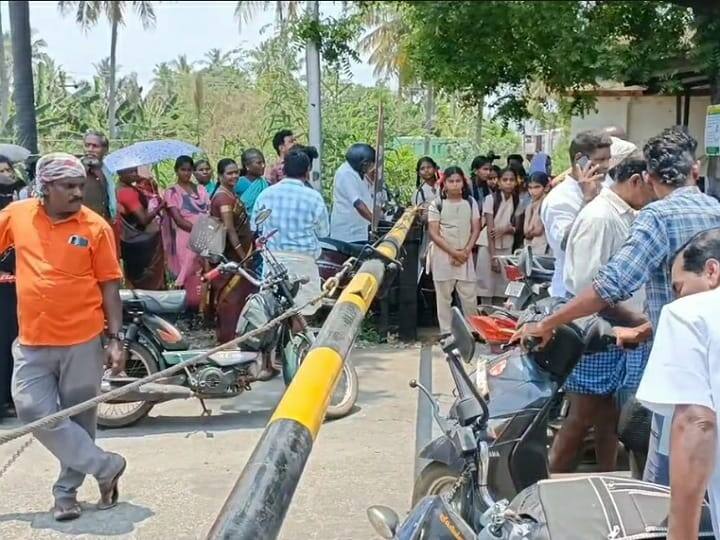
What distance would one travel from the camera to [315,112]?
8617mm

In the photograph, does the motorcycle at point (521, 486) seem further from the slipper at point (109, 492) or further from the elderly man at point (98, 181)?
the elderly man at point (98, 181)

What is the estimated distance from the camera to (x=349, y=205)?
787 cm

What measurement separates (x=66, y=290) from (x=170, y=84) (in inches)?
578

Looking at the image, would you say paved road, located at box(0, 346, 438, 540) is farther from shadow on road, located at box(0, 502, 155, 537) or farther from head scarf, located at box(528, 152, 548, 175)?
head scarf, located at box(528, 152, 548, 175)

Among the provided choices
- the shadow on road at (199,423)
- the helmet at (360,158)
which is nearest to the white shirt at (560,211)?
the shadow on road at (199,423)

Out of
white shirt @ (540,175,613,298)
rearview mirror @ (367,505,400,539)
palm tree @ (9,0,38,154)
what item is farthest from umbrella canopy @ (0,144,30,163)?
rearview mirror @ (367,505,400,539)

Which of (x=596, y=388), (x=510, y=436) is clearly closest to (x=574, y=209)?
(x=596, y=388)

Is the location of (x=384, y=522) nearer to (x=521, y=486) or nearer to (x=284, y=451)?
(x=284, y=451)

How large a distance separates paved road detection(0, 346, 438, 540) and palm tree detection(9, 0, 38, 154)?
493 centimetres

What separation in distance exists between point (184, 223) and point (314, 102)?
5.67 ft

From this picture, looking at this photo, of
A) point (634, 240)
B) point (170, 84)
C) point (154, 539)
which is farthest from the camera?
point (170, 84)

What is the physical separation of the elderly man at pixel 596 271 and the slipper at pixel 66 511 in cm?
235

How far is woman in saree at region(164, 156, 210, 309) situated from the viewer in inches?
325

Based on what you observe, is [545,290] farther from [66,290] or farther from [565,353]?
[66,290]
